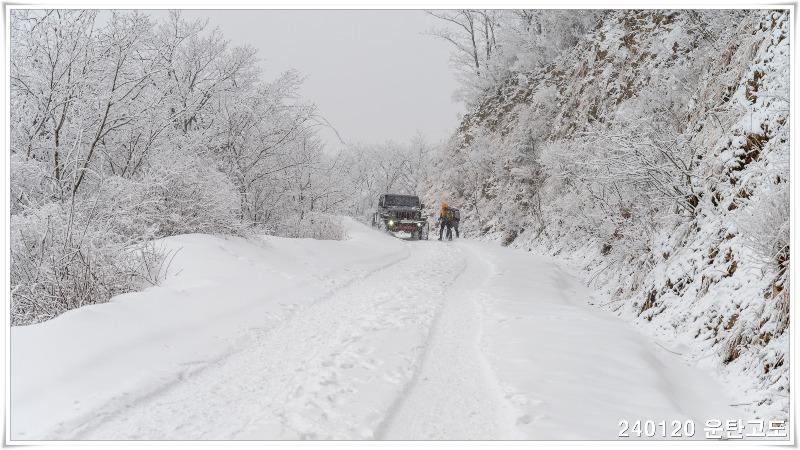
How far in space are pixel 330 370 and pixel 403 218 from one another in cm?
2171

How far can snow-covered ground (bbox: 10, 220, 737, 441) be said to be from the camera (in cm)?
329

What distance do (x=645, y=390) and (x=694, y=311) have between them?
248 cm

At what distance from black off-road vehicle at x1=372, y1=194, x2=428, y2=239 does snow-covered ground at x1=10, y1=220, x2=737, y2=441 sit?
1789 cm

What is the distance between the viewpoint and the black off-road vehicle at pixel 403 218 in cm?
2580

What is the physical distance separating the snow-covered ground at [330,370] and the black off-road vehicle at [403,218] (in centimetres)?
1789

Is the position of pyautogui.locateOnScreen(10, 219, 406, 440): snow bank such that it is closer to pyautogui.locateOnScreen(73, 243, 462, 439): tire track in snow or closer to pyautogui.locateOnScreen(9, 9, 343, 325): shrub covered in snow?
pyautogui.locateOnScreen(73, 243, 462, 439): tire track in snow

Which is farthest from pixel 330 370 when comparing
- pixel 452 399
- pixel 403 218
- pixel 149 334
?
pixel 403 218

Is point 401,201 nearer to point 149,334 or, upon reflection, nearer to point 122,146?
point 122,146

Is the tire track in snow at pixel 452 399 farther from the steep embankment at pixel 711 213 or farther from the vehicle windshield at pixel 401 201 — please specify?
the vehicle windshield at pixel 401 201

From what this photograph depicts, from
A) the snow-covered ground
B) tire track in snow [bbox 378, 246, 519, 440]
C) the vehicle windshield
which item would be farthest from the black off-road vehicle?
tire track in snow [bbox 378, 246, 519, 440]

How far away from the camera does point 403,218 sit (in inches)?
1023

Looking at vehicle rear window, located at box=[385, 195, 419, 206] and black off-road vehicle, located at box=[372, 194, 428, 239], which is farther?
vehicle rear window, located at box=[385, 195, 419, 206]
